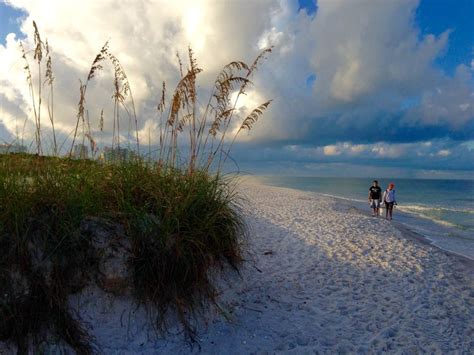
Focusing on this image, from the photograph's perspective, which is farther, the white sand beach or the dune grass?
the white sand beach

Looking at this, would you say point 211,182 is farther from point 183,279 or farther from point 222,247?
point 183,279

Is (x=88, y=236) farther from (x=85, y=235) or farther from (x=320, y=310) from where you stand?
(x=320, y=310)

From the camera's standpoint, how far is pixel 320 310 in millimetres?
5344

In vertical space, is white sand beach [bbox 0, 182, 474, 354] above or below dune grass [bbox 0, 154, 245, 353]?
below

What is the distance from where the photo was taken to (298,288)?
20.2 feet

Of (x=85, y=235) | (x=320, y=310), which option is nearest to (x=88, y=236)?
(x=85, y=235)

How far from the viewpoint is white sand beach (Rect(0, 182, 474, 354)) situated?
13.3 feet

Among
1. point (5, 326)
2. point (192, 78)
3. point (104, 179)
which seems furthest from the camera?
point (192, 78)

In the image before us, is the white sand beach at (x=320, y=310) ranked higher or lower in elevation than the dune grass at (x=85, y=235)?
lower

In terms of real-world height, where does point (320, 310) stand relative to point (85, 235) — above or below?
below

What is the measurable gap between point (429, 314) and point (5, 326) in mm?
6473

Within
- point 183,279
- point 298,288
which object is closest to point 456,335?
point 298,288

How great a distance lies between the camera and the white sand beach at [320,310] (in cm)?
406

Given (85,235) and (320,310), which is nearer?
(85,235)
